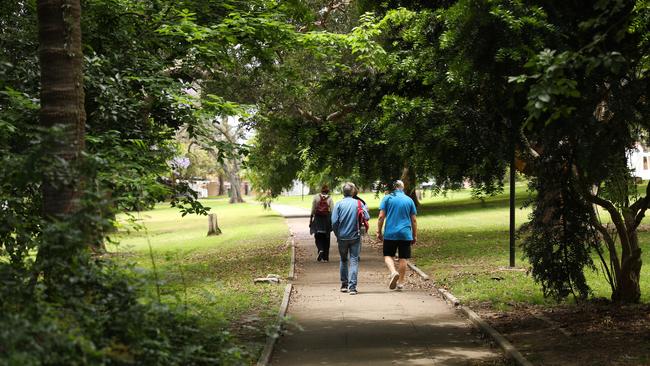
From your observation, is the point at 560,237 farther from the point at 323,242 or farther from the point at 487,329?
the point at 323,242

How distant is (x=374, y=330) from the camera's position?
10.6 metres

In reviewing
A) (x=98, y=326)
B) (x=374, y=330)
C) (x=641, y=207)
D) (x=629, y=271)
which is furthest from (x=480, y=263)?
(x=98, y=326)

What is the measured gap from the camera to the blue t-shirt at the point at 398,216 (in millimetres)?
13531

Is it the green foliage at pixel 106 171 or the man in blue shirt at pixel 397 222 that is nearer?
the green foliage at pixel 106 171

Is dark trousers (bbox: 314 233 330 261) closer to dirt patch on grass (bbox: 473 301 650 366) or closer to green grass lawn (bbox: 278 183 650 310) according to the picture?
green grass lawn (bbox: 278 183 650 310)

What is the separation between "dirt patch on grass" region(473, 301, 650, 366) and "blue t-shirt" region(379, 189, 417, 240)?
1.96 metres

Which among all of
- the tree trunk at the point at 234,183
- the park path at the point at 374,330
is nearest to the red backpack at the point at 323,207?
the park path at the point at 374,330

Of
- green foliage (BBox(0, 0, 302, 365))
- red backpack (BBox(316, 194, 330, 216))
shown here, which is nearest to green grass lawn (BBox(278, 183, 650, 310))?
red backpack (BBox(316, 194, 330, 216))

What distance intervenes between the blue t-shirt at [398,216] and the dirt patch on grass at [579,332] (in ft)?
6.42

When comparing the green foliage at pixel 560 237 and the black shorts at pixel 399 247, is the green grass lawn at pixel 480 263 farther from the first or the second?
the black shorts at pixel 399 247

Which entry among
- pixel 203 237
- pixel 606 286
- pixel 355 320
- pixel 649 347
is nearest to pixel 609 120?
pixel 649 347

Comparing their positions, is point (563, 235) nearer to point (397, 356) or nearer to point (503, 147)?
point (503, 147)

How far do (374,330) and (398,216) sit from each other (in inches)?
132

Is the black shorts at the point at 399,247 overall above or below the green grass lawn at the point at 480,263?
above
